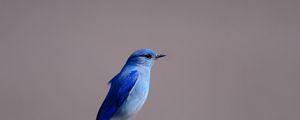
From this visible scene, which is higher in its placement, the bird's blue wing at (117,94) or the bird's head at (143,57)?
the bird's head at (143,57)

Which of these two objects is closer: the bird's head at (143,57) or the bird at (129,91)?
the bird at (129,91)

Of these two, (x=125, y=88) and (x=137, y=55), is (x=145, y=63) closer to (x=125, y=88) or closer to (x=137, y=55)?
(x=137, y=55)

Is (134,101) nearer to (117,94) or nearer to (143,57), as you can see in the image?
(117,94)

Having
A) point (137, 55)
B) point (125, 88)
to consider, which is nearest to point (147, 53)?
point (137, 55)

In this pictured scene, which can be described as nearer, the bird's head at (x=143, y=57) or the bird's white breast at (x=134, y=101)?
the bird's white breast at (x=134, y=101)

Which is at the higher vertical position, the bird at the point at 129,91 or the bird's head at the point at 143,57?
the bird's head at the point at 143,57
